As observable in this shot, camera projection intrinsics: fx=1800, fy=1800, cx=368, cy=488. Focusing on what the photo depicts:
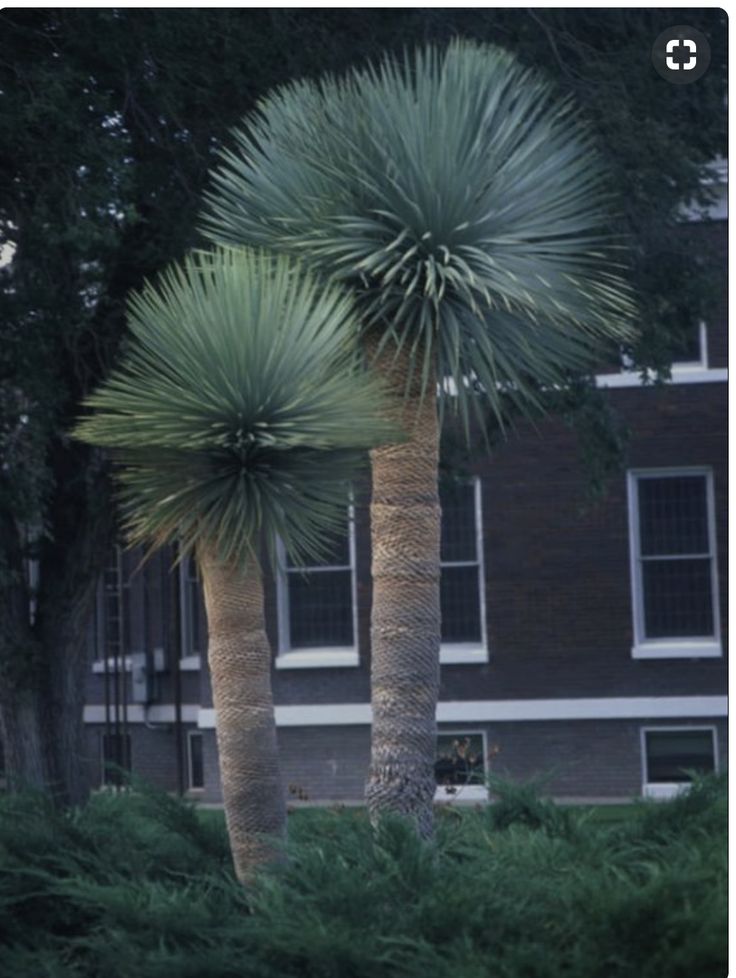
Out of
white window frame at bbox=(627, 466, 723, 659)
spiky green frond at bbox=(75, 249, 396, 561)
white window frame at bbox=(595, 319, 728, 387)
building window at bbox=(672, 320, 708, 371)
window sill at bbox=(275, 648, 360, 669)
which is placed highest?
building window at bbox=(672, 320, 708, 371)

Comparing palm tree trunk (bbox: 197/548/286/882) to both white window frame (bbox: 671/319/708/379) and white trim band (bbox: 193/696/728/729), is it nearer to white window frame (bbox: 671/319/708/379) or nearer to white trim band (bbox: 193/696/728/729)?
white window frame (bbox: 671/319/708/379)

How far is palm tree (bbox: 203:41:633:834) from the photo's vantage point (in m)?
6.98

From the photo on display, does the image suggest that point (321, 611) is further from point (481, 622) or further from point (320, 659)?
point (481, 622)

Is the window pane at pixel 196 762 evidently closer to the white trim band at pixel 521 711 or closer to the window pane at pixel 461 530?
the white trim band at pixel 521 711

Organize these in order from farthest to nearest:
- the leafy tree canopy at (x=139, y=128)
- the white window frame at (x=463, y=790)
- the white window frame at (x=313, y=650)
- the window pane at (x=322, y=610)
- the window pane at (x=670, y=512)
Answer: the window pane at (x=670, y=512) → the window pane at (x=322, y=610) → the white window frame at (x=313, y=650) → the white window frame at (x=463, y=790) → the leafy tree canopy at (x=139, y=128)

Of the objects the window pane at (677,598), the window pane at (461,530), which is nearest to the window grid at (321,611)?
the window pane at (461,530)

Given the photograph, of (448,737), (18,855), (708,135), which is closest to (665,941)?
(18,855)

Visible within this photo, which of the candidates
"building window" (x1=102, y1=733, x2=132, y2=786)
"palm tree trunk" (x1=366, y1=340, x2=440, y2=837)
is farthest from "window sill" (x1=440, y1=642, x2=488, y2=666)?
"palm tree trunk" (x1=366, y1=340, x2=440, y2=837)

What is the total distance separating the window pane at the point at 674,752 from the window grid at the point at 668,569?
1.15 m

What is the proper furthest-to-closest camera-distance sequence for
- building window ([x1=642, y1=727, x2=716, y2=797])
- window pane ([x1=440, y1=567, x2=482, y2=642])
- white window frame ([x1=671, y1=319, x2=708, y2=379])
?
window pane ([x1=440, y1=567, x2=482, y2=642]) → white window frame ([x1=671, y1=319, x2=708, y2=379]) → building window ([x1=642, y1=727, x2=716, y2=797])

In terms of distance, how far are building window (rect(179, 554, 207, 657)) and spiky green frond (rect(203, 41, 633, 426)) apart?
919 centimetres

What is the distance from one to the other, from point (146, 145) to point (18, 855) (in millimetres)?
4577

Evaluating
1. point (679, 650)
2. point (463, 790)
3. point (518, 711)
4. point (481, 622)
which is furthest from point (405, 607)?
point (481, 622)

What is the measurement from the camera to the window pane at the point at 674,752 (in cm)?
1888
